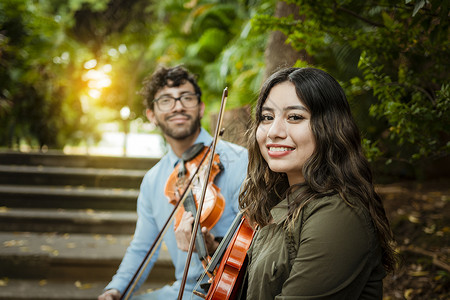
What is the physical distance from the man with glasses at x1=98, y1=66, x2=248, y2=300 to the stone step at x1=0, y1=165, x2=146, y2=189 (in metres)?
3.30

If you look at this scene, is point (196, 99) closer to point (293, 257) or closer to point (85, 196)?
point (293, 257)

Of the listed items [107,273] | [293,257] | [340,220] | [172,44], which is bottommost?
[107,273]

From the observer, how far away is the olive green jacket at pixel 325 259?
0.99m

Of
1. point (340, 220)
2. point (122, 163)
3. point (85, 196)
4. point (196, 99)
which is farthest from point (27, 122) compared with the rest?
point (340, 220)

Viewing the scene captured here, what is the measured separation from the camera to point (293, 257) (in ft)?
3.63

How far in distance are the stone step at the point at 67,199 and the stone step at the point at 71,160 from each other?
86 centimetres

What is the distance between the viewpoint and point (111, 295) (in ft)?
6.25

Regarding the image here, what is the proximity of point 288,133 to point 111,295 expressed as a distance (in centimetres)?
130

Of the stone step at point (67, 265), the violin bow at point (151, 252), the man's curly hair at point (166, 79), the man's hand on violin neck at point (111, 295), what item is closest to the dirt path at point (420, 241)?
the violin bow at point (151, 252)

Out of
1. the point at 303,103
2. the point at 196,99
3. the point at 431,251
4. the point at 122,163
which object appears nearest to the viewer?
the point at 303,103

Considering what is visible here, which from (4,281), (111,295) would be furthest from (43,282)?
(111,295)

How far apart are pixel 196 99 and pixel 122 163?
3.90 m

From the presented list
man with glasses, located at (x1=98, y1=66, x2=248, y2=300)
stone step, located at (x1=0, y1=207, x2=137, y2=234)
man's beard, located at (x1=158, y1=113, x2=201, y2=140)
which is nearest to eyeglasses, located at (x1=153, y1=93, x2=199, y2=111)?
man with glasses, located at (x1=98, y1=66, x2=248, y2=300)

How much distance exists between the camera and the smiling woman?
3.29ft
